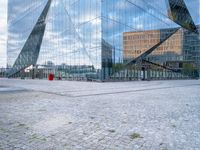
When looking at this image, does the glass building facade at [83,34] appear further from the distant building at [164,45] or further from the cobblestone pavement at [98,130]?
the cobblestone pavement at [98,130]

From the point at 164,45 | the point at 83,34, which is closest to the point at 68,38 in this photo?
the point at 83,34

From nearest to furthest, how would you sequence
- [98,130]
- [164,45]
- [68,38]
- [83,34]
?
[98,130] < [83,34] < [68,38] < [164,45]

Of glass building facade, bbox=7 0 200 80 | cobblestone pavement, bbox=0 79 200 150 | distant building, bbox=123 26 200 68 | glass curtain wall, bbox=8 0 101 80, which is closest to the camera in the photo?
cobblestone pavement, bbox=0 79 200 150

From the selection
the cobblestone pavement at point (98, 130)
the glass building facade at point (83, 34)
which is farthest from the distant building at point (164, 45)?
the cobblestone pavement at point (98, 130)

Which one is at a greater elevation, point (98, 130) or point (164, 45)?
point (164, 45)

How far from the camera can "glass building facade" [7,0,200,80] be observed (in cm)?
3291

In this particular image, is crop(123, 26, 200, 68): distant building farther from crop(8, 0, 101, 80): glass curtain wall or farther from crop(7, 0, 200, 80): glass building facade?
crop(8, 0, 101, 80): glass curtain wall

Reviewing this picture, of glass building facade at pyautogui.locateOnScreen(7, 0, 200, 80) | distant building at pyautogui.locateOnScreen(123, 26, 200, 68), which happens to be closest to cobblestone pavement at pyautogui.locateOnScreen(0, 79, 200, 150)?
glass building facade at pyautogui.locateOnScreen(7, 0, 200, 80)

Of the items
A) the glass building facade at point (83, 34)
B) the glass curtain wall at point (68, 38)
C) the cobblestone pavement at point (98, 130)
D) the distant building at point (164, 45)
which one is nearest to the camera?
the cobblestone pavement at point (98, 130)

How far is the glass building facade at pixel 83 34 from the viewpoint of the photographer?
32.9 meters

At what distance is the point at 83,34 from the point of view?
35.0 m

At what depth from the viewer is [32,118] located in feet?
21.2

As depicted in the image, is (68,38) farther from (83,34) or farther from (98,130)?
(98,130)

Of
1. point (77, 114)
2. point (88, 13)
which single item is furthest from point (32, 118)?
point (88, 13)
